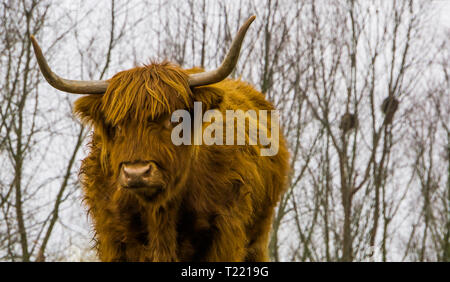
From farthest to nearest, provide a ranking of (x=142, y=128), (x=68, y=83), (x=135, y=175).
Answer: (x=68, y=83)
(x=142, y=128)
(x=135, y=175)

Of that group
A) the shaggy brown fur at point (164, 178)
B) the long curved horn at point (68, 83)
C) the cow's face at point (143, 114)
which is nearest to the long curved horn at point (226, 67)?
the cow's face at point (143, 114)

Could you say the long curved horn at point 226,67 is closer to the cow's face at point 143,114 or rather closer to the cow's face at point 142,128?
the cow's face at point 143,114

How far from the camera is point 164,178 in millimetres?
A: 4652

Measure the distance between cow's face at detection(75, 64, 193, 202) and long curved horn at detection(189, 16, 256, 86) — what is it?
0.11 meters

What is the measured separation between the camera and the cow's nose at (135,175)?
4.29m

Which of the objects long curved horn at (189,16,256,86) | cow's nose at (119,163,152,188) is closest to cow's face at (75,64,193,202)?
cow's nose at (119,163,152,188)

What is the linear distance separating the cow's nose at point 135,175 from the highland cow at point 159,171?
0.02 m

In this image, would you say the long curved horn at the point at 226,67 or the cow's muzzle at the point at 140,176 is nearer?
the cow's muzzle at the point at 140,176

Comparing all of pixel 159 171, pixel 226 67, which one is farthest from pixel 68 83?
pixel 226 67

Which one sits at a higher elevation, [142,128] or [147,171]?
[142,128]

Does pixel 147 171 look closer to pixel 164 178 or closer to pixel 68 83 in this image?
pixel 164 178

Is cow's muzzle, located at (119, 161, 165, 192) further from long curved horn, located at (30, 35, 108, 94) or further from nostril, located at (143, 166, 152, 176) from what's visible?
long curved horn, located at (30, 35, 108, 94)

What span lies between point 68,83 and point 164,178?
1084mm
